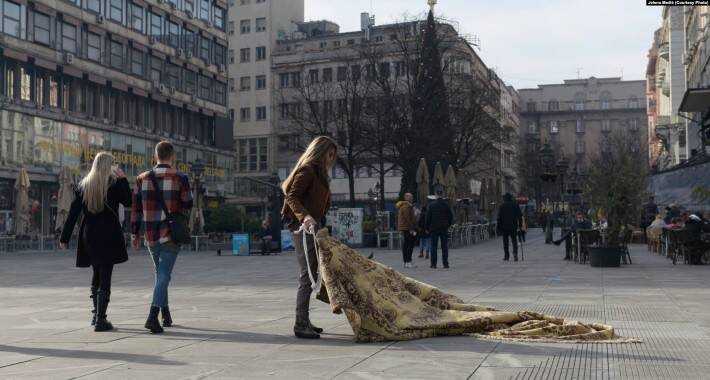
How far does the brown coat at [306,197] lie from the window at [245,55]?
3226 inches

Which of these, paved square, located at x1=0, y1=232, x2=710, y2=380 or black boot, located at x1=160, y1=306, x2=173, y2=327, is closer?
paved square, located at x1=0, y1=232, x2=710, y2=380

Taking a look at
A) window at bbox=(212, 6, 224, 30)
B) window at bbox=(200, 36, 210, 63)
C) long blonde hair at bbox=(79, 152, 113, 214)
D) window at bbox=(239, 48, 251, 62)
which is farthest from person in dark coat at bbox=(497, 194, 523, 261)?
window at bbox=(239, 48, 251, 62)

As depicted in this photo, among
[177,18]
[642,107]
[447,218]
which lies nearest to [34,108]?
[177,18]

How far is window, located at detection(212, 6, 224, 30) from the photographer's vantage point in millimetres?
62906

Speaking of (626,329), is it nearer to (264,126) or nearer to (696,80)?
(696,80)

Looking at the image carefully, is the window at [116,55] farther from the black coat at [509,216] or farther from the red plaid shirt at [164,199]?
the red plaid shirt at [164,199]

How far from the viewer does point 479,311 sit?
816cm

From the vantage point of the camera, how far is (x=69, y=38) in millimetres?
44781

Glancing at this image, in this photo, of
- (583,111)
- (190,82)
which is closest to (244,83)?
(190,82)

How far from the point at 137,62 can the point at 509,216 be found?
118ft

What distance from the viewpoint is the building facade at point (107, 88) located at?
40.6m

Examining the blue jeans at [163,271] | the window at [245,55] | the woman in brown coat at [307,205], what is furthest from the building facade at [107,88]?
the woman in brown coat at [307,205]

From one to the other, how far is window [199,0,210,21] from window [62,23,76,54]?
16.3 metres

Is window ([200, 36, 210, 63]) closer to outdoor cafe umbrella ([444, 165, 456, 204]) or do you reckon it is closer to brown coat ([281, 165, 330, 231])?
outdoor cafe umbrella ([444, 165, 456, 204])
